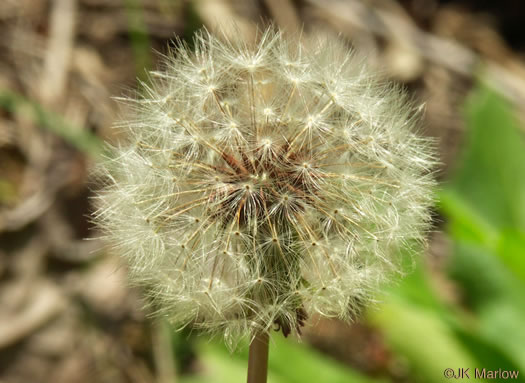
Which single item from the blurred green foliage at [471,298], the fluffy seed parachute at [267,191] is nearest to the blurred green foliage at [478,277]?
the blurred green foliage at [471,298]

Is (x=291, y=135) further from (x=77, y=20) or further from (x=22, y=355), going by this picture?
(x=77, y=20)

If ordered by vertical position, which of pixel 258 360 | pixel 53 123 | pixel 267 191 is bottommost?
pixel 258 360

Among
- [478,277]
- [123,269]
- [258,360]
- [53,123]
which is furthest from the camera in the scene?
[123,269]

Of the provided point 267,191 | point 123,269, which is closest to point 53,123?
point 123,269

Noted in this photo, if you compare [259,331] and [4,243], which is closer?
[259,331]

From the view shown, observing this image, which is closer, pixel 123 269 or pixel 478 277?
pixel 478 277

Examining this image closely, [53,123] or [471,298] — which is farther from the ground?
[53,123]

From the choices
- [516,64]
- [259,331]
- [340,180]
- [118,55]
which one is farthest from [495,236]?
[118,55]

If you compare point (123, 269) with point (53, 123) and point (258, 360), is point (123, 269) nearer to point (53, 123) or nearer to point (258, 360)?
point (53, 123)
